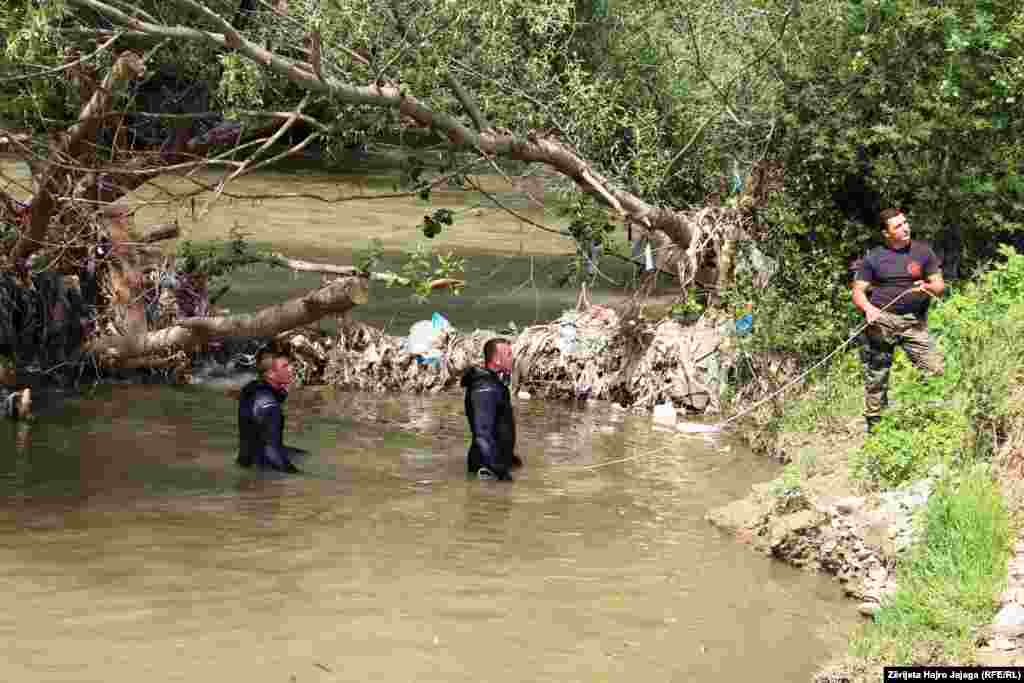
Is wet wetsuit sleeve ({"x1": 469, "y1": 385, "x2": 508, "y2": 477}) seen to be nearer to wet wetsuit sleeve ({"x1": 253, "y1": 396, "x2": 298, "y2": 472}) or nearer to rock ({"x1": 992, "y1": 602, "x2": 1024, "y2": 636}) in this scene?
wet wetsuit sleeve ({"x1": 253, "y1": 396, "x2": 298, "y2": 472})

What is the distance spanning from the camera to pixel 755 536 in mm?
11273

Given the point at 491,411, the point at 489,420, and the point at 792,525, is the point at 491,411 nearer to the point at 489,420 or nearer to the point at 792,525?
the point at 489,420

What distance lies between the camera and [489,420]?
12.7 meters

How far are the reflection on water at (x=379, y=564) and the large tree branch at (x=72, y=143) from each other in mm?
1703

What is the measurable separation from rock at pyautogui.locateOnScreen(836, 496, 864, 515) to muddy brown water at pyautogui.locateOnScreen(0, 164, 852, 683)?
1.84ft

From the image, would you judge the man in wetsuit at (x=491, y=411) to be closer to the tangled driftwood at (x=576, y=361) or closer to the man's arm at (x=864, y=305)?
the man's arm at (x=864, y=305)

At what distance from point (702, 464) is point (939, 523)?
16.1ft

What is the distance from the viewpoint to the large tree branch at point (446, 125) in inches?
516

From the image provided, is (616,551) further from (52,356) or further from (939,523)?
(52,356)

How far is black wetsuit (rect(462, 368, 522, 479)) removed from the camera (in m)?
12.6

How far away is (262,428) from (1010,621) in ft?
21.0

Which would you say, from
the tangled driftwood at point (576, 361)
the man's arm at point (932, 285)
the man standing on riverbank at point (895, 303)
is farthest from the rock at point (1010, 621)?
the tangled driftwood at point (576, 361)

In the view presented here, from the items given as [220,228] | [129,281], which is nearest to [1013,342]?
[129,281]

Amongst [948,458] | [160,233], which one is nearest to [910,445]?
[948,458]
